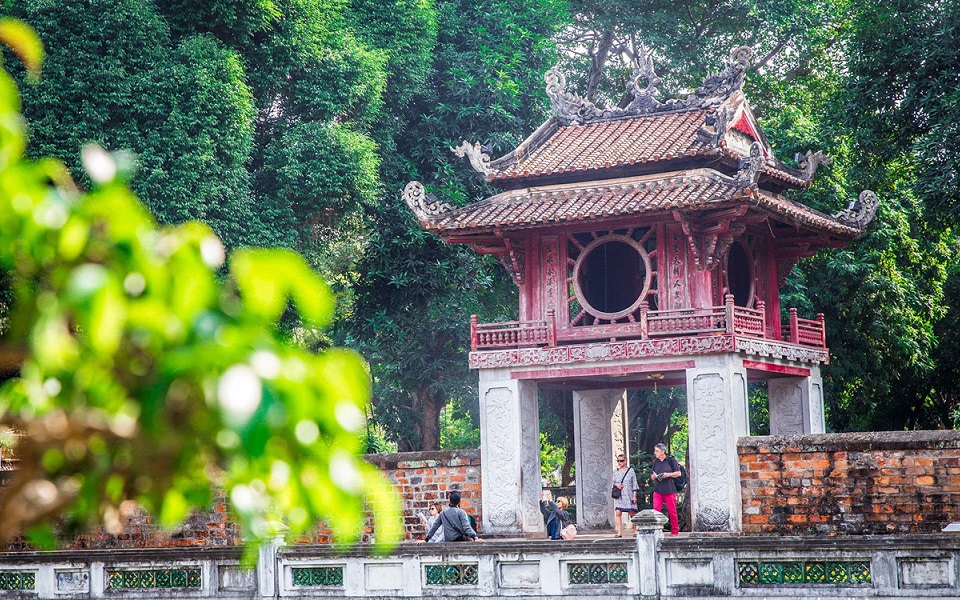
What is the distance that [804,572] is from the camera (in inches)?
520

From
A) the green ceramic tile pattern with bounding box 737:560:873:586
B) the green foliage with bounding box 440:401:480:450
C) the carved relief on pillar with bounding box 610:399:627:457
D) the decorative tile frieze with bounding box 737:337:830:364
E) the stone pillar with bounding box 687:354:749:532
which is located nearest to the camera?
the green ceramic tile pattern with bounding box 737:560:873:586

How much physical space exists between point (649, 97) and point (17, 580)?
1282 centimetres

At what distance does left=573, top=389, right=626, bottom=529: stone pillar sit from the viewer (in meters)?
22.6

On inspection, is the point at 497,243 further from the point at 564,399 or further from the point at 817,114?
the point at 817,114

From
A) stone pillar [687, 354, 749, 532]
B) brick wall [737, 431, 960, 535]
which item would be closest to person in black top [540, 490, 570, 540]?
stone pillar [687, 354, 749, 532]

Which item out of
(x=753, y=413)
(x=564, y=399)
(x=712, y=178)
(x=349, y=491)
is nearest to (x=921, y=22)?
(x=712, y=178)

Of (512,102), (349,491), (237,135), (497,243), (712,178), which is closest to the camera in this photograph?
(349,491)

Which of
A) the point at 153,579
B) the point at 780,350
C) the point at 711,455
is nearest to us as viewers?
the point at 153,579

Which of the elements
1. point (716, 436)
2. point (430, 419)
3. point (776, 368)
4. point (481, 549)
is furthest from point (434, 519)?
point (430, 419)

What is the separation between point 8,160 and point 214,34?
23.6 m

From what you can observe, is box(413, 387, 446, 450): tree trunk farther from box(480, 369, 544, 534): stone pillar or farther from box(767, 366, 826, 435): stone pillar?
box(767, 366, 826, 435): stone pillar

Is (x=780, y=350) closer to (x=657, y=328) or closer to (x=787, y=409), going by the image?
(x=787, y=409)

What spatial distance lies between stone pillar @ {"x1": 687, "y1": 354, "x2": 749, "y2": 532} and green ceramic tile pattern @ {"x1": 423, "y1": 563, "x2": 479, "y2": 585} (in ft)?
16.5

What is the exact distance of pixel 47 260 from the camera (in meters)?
3.22
